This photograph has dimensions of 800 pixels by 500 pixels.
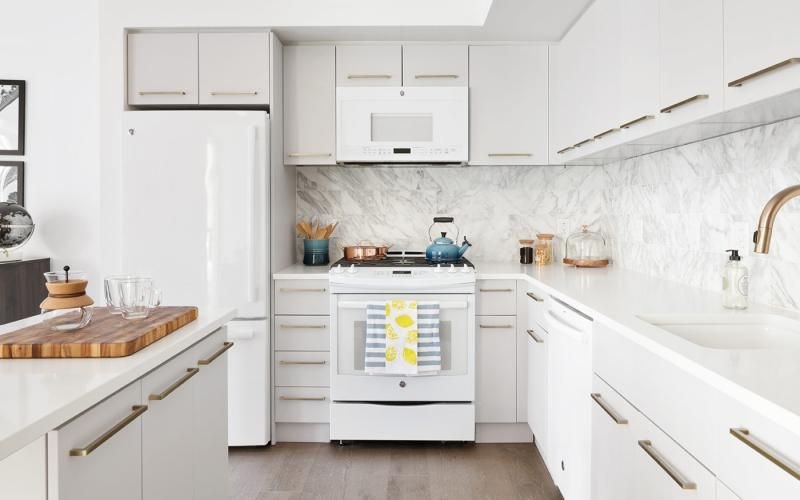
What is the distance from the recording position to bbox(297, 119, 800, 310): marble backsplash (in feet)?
6.25

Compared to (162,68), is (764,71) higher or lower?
lower

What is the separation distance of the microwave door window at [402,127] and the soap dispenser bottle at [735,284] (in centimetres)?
182

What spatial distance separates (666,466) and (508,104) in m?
2.40

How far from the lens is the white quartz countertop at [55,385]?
856 mm

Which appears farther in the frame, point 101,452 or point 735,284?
point 735,284

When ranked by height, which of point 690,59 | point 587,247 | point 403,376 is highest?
point 690,59

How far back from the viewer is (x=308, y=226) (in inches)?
139

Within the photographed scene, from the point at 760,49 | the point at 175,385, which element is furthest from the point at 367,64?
the point at 175,385

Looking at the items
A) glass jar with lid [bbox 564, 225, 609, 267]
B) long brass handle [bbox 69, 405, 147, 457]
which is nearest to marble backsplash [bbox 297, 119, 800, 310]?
glass jar with lid [bbox 564, 225, 609, 267]

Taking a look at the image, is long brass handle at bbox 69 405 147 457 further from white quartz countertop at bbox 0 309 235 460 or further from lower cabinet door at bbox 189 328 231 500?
lower cabinet door at bbox 189 328 231 500

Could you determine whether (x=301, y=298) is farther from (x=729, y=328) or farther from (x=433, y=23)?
(x=729, y=328)

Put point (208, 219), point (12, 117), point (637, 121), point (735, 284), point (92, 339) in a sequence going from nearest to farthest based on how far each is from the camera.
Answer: point (92, 339) → point (735, 284) → point (637, 121) → point (208, 219) → point (12, 117)

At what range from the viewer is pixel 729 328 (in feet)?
5.49

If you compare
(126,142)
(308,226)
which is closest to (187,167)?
(126,142)
